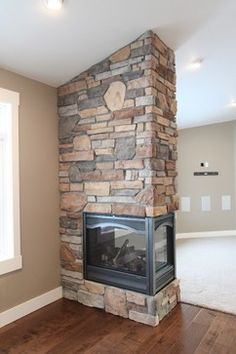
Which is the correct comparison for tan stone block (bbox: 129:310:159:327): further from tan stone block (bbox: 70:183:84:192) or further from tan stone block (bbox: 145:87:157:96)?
tan stone block (bbox: 145:87:157:96)

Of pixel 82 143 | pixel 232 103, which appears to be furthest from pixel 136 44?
pixel 232 103

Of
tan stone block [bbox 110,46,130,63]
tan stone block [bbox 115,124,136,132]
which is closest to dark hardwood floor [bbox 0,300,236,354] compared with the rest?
tan stone block [bbox 115,124,136,132]

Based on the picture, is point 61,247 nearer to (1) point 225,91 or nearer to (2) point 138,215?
(2) point 138,215

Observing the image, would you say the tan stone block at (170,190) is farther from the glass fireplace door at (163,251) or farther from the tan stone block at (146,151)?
the tan stone block at (146,151)

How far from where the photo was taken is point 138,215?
9.43ft

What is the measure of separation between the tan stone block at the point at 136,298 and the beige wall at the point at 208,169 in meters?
3.87

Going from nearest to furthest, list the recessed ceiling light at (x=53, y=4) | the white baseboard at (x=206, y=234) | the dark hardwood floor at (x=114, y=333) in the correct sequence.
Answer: the recessed ceiling light at (x=53, y=4) → the dark hardwood floor at (x=114, y=333) → the white baseboard at (x=206, y=234)

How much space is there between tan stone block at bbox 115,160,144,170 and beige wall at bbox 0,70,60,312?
0.89 m

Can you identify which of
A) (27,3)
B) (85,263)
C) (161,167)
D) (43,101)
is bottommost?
(85,263)

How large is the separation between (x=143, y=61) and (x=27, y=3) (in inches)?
46.4

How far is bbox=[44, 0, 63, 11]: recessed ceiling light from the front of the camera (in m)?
2.22

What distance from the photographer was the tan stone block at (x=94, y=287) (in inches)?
122

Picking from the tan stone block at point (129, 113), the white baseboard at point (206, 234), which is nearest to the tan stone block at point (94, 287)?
the tan stone block at point (129, 113)

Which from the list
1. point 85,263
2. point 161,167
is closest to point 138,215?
point 161,167
